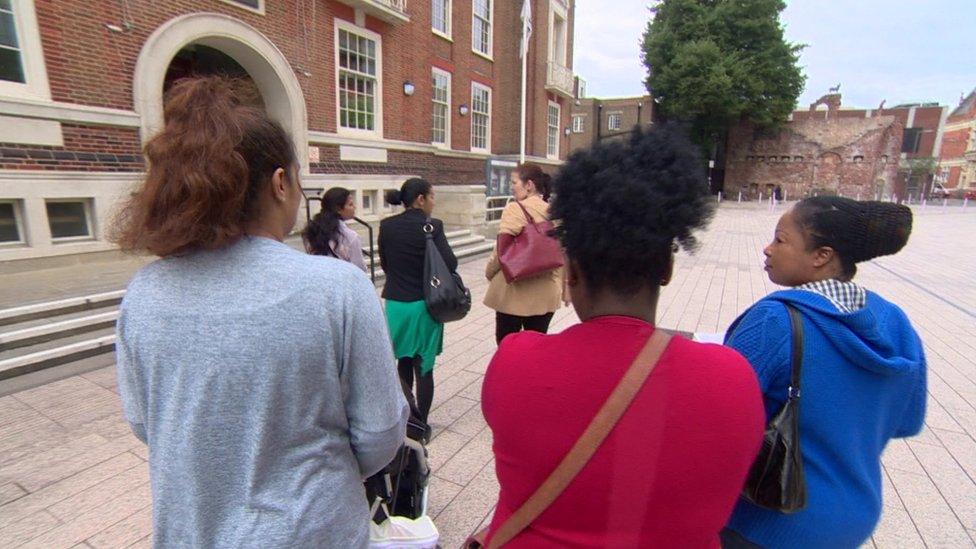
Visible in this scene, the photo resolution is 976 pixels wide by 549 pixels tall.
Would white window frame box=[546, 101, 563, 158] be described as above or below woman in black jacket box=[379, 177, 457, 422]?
above

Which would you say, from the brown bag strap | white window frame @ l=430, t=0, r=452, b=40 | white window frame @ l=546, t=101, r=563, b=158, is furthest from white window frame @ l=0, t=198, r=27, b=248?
white window frame @ l=546, t=101, r=563, b=158

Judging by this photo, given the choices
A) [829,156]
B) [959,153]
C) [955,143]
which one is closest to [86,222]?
[829,156]

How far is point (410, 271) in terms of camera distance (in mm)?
3105

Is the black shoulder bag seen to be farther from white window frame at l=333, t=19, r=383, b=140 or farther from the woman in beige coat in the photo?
white window frame at l=333, t=19, r=383, b=140

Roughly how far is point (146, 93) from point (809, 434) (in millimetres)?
9284

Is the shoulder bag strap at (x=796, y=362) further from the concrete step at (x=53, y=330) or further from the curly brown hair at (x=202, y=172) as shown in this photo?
the concrete step at (x=53, y=330)

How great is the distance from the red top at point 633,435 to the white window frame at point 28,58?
8.27m

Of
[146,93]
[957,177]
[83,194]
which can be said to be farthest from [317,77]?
[957,177]

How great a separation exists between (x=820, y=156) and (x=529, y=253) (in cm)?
4569

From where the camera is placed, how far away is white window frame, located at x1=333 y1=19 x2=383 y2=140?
10891 millimetres

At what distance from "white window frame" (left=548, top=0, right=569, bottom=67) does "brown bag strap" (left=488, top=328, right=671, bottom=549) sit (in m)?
20.9

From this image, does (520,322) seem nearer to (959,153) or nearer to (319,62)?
(319,62)

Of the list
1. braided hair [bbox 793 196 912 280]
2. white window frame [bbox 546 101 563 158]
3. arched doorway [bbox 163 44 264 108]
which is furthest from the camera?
white window frame [bbox 546 101 563 158]

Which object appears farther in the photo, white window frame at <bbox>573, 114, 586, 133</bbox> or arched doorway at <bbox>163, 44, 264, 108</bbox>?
white window frame at <bbox>573, 114, 586, 133</bbox>
